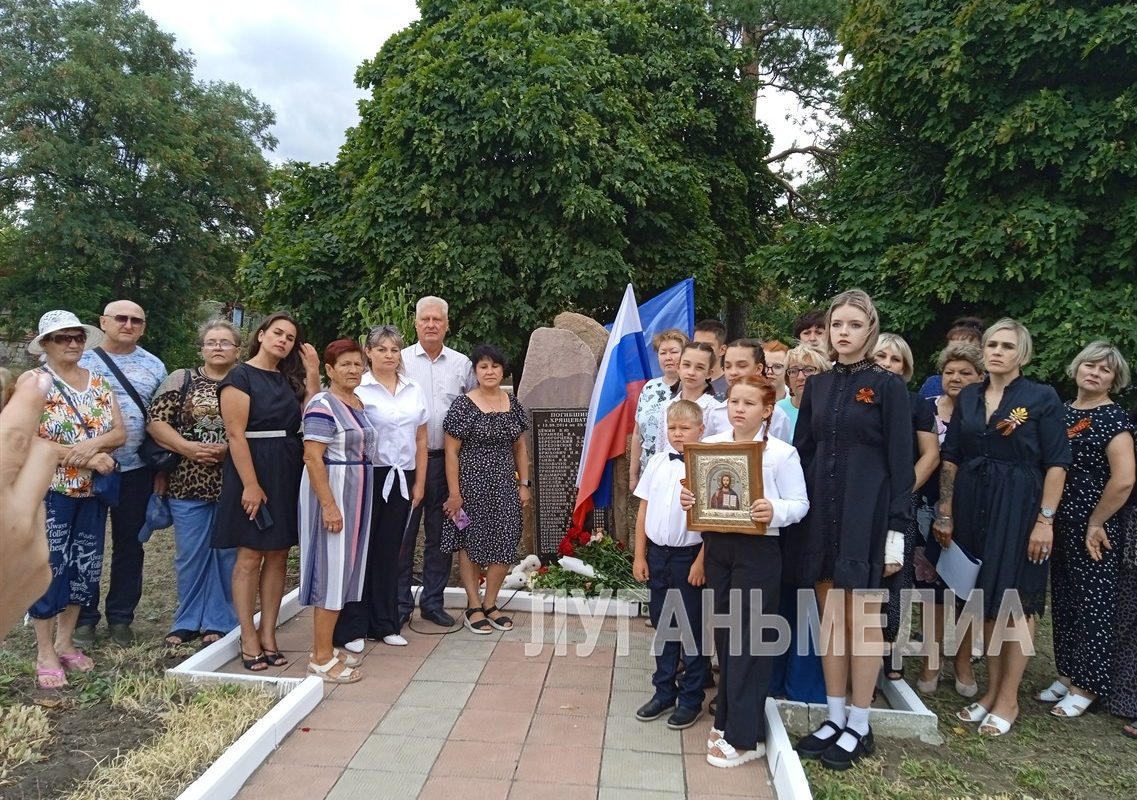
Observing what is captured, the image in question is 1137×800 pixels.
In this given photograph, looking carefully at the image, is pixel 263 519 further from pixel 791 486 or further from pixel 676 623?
pixel 791 486

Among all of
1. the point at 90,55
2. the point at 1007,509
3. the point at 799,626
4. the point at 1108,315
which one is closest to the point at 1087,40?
the point at 1108,315

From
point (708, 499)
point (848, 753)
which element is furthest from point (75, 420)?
point (848, 753)

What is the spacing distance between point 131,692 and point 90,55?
23.1 metres

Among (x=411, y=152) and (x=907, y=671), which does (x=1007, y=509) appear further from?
(x=411, y=152)

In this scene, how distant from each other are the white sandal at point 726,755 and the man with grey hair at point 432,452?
2.13m

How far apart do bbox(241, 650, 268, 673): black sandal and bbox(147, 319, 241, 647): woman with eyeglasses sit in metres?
→ 0.49

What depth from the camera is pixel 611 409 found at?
19.0ft

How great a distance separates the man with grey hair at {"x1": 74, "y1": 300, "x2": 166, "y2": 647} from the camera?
4289 millimetres

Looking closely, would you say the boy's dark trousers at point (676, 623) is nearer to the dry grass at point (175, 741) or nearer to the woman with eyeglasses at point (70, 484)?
the dry grass at point (175, 741)

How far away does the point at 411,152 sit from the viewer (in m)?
10.3

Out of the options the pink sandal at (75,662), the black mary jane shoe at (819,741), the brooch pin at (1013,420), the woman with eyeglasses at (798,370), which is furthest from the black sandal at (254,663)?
the brooch pin at (1013,420)

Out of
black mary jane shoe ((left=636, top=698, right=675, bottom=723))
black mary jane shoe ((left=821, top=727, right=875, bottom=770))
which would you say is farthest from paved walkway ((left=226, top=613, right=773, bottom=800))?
black mary jane shoe ((left=821, top=727, right=875, bottom=770))

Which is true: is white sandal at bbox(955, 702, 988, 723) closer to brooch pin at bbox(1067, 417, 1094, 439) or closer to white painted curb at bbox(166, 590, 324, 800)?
brooch pin at bbox(1067, 417, 1094, 439)

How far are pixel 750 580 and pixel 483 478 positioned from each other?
2002 mm
